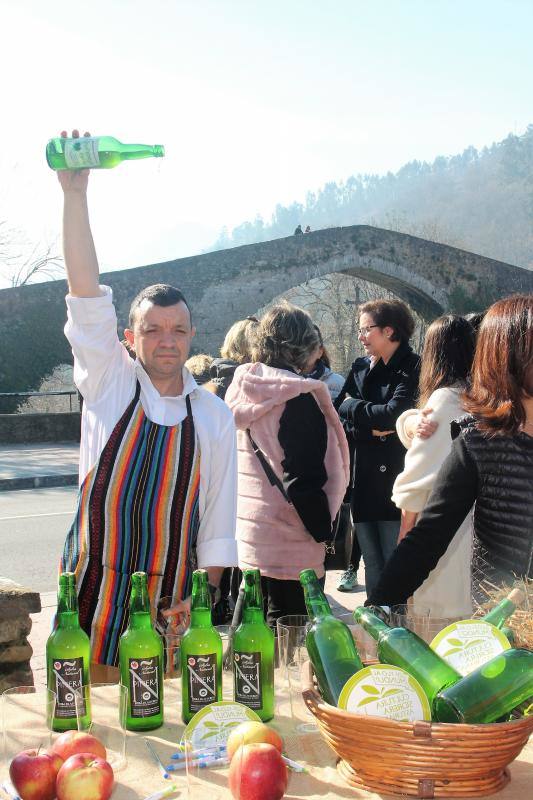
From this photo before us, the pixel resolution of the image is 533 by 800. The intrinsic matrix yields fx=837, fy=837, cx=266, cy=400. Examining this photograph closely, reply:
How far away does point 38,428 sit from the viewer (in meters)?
17.2

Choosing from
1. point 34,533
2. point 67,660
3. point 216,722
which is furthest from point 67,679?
point 34,533

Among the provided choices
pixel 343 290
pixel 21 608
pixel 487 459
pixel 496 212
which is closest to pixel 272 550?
pixel 21 608

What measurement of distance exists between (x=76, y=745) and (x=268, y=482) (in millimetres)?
1993

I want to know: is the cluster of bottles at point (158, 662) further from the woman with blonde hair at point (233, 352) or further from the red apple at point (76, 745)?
the woman with blonde hair at point (233, 352)

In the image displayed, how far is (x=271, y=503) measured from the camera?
3393 millimetres

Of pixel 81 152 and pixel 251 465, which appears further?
pixel 251 465

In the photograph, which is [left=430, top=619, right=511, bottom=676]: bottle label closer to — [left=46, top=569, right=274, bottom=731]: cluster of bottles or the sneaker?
[left=46, top=569, right=274, bottom=731]: cluster of bottles

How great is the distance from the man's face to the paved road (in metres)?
3.86

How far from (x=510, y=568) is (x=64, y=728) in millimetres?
1146

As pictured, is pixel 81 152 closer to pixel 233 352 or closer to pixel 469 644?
pixel 469 644

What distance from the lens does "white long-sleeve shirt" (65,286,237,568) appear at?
2402mm

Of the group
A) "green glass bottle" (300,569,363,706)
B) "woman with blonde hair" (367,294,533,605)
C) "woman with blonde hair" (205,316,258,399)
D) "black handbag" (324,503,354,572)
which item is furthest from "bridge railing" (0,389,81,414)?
"green glass bottle" (300,569,363,706)

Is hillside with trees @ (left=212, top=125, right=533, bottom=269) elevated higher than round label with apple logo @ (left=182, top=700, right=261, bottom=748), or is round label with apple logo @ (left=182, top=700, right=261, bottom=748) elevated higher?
hillside with trees @ (left=212, top=125, right=533, bottom=269)

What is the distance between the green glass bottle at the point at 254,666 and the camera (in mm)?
1734
